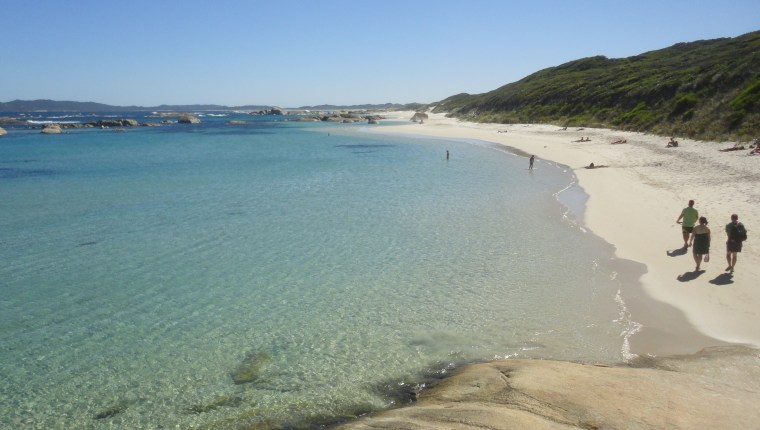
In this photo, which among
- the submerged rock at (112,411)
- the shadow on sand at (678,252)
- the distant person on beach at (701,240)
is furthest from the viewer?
the shadow on sand at (678,252)

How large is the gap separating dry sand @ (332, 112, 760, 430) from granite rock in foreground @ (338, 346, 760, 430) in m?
0.01

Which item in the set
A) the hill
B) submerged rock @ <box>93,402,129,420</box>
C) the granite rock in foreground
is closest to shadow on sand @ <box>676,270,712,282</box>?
the granite rock in foreground

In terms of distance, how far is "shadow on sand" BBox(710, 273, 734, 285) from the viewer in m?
12.0

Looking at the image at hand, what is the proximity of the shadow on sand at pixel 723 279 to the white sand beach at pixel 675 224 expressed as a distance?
0.02 m

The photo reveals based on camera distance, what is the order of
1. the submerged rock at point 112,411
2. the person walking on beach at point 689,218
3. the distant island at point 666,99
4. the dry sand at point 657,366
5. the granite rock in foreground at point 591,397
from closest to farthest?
the granite rock in foreground at point 591,397, the dry sand at point 657,366, the submerged rock at point 112,411, the person walking on beach at point 689,218, the distant island at point 666,99

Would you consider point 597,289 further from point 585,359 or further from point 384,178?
point 384,178

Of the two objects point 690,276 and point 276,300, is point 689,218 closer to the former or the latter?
point 690,276

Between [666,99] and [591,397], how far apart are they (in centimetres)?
5564

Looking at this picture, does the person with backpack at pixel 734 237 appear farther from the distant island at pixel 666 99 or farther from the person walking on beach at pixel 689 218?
the distant island at pixel 666 99

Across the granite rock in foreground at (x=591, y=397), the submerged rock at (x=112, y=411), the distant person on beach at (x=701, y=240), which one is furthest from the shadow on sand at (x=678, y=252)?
the submerged rock at (x=112, y=411)

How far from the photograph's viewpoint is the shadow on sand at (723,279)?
39.3 ft

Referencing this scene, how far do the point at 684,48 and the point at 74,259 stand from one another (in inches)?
4433

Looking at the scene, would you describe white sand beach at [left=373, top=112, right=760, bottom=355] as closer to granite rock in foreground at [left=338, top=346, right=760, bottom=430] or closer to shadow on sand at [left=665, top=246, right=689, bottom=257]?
shadow on sand at [left=665, top=246, right=689, bottom=257]

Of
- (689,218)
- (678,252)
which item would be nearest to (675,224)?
(678,252)
